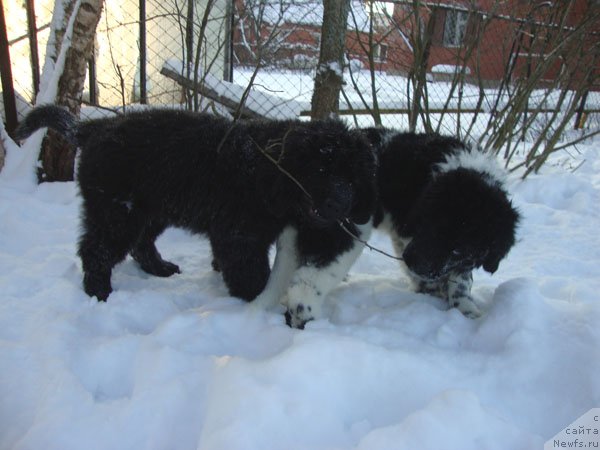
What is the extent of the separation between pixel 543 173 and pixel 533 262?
2.52 metres

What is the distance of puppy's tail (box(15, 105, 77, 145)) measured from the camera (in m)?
2.69

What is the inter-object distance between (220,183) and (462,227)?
Answer: 129 cm

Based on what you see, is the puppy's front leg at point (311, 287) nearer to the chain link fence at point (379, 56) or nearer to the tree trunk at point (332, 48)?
the chain link fence at point (379, 56)

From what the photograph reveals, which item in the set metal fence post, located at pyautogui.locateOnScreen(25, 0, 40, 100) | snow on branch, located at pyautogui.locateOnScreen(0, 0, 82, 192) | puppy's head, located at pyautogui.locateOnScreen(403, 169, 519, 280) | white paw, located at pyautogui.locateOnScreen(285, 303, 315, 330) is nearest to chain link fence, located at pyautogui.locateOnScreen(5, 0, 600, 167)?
metal fence post, located at pyautogui.locateOnScreen(25, 0, 40, 100)

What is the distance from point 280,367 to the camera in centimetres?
185

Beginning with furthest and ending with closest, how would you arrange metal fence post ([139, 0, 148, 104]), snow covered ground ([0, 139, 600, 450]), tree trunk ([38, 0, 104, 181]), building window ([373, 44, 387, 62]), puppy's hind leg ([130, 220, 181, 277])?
metal fence post ([139, 0, 148, 104]) < building window ([373, 44, 387, 62]) < tree trunk ([38, 0, 104, 181]) < puppy's hind leg ([130, 220, 181, 277]) < snow covered ground ([0, 139, 600, 450])

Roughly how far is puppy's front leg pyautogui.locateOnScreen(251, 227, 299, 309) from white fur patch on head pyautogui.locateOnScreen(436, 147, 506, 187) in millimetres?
944

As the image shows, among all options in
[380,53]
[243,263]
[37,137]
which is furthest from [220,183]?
[380,53]

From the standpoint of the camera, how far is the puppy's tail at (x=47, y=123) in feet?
8.82

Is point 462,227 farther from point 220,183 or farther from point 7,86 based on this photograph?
point 7,86

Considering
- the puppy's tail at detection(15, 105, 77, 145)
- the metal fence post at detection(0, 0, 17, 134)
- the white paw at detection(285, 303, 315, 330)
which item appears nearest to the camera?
the white paw at detection(285, 303, 315, 330)

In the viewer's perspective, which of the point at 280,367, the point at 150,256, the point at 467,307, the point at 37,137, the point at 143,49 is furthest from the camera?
the point at 143,49

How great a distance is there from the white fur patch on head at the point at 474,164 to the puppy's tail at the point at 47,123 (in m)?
2.19

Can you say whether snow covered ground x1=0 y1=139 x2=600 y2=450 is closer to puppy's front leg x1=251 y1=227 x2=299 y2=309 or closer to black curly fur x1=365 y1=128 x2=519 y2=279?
puppy's front leg x1=251 y1=227 x2=299 y2=309
